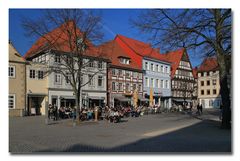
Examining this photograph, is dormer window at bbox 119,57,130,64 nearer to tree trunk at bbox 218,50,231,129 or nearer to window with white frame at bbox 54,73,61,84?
window with white frame at bbox 54,73,61,84

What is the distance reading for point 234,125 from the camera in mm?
9422

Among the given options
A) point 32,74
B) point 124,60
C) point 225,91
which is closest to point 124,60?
point 124,60

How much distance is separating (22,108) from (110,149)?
25.1 meters

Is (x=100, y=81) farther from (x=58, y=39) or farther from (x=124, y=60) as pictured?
(x=58, y=39)

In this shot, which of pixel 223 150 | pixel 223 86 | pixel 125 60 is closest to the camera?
pixel 223 150

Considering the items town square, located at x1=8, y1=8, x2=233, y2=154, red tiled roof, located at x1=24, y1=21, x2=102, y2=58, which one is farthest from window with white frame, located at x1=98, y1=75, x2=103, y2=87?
red tiled roof, located at x1=24, y1=21, x2=102, y2=58

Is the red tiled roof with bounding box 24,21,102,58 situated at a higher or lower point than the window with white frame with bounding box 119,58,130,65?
lower

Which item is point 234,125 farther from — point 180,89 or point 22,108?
point 180,89

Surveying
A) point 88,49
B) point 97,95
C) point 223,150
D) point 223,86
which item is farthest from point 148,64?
point 223,150

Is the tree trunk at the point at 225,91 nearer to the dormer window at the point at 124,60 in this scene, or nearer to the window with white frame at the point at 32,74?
the window with white frame at the point at 32,74

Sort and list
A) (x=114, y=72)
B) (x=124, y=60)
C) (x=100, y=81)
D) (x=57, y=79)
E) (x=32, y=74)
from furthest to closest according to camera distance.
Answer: (x=124, y=60) → (x=114, y=72) → (x=100, y=81) → (x=57, y=79) → (x=32, y=74)

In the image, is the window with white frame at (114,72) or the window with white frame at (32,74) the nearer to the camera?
the window with white frame at (32,74)

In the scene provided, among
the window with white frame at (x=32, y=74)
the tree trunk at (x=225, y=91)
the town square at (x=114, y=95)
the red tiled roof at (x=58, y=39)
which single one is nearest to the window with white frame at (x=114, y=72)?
the town square at (x=114, y=95)

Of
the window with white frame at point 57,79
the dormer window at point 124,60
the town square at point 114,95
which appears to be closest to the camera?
the town square at point 114,95
